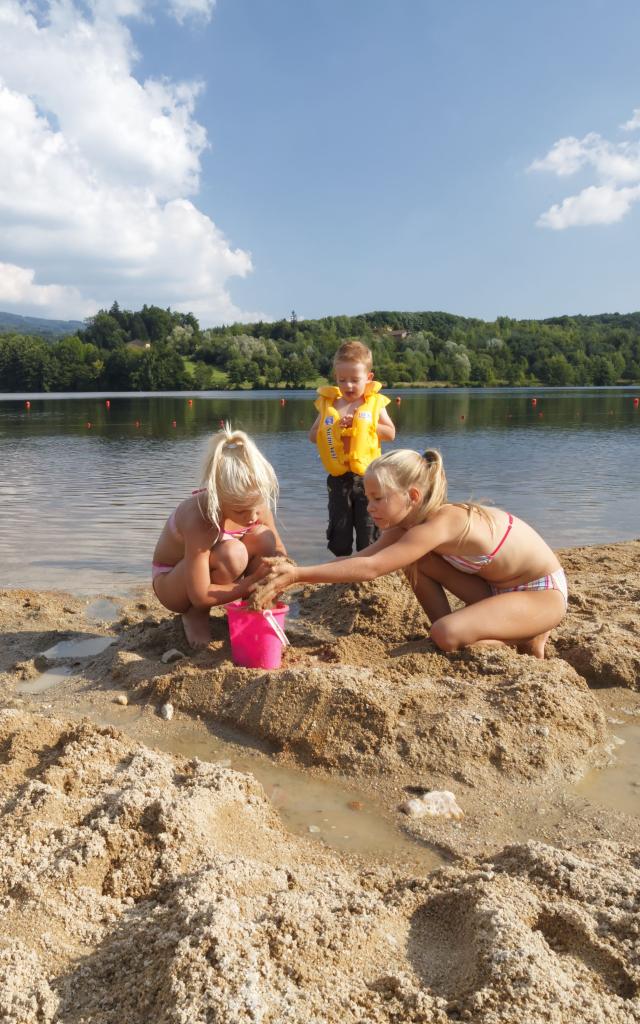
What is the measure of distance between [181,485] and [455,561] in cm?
997

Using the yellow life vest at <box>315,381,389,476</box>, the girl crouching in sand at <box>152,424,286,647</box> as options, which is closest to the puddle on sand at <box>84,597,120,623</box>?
the girl crouching in sand at <box>152,424,286,647</box>

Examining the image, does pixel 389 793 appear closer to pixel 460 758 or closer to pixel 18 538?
pixel 460 758

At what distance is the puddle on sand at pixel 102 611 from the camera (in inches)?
212

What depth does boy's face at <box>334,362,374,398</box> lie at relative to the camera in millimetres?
6016

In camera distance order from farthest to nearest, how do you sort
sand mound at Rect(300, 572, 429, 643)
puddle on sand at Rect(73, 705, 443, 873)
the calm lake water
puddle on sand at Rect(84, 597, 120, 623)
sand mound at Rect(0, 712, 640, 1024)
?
the calm lake water
puddle on sand at Rect(84, 597, 120, 623)
sand mound at Rect(300, 572, 429, 643)
puddle on sand at Rect(73, 705, 443, 873)
sand mound at Rect(0, 712, 640, 1024)

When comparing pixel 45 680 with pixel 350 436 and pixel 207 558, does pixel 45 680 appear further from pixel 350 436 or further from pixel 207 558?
pixel 350 436

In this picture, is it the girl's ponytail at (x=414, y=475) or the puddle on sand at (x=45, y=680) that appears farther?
the puddle on sand at (x=45, y=680)

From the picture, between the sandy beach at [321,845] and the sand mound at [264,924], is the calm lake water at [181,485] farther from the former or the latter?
the sand mound at [264,924]

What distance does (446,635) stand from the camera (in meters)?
3.70

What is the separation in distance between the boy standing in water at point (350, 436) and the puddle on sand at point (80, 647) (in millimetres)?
2285

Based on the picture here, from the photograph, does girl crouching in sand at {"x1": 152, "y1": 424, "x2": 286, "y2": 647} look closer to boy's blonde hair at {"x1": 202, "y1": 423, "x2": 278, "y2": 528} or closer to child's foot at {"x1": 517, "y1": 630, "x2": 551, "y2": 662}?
boy's blonde hair at {"x1": 202, "y1": 423, "x2": 278, "y2": 528}

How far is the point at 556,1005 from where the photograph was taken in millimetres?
1605

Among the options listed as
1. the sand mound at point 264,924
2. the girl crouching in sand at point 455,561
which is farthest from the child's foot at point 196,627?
the sand mound at point 264,924

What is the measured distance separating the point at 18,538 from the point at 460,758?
23.5ft
